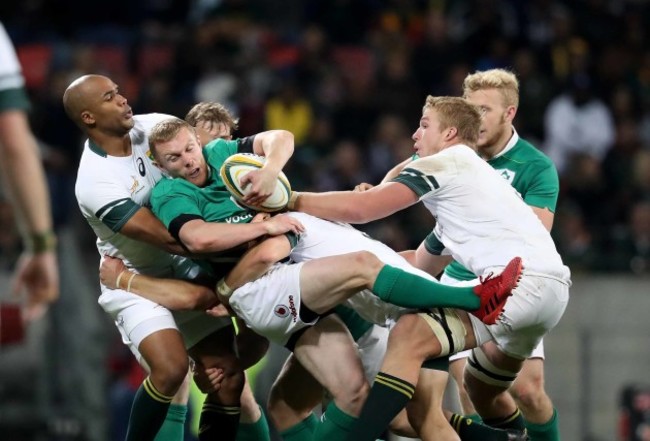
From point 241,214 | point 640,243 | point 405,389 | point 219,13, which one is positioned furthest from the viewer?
point 219,13

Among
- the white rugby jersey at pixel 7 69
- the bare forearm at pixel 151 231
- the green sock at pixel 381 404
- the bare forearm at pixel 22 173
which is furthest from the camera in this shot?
the bare forearm at pixel 151 231

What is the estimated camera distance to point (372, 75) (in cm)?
1291

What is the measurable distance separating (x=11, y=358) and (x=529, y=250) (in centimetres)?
593

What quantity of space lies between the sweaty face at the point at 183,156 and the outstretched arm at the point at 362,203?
491 mm

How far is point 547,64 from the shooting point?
1346 centimetres

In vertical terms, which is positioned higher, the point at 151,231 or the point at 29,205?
the point at 29,205

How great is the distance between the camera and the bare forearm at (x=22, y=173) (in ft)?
12.9

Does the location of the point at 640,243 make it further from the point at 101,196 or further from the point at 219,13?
the point at 101,196

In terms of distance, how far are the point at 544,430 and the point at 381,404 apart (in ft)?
4.54

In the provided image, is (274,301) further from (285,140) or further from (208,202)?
(285,140)

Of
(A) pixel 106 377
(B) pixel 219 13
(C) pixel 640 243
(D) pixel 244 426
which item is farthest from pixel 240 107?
(D) pixel 244 426

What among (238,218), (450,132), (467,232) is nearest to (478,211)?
(467,232)

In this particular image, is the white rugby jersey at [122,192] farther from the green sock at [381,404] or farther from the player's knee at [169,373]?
the green sock at [381,404]

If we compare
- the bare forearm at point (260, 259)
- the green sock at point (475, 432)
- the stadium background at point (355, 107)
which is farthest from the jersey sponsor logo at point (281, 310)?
the stadium background at point (355, 107)
